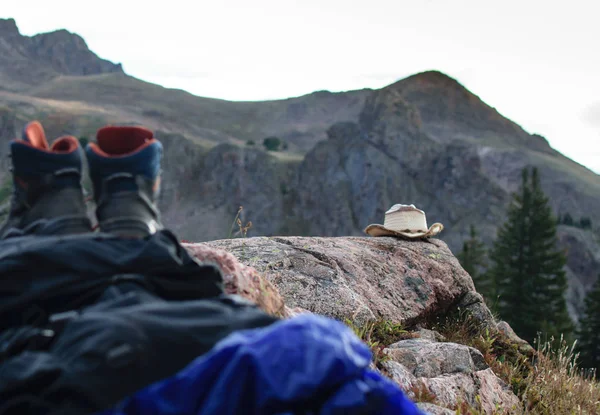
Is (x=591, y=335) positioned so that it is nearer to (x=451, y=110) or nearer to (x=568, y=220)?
(x=568, y=220)

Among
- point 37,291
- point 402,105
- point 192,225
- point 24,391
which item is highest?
point 402,105

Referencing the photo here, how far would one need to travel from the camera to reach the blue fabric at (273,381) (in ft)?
5.69

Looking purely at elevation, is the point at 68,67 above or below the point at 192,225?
above

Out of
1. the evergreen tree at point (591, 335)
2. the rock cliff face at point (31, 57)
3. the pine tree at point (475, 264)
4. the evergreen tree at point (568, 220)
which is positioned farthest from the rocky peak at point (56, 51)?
the evergreen tree at point (591, 335)

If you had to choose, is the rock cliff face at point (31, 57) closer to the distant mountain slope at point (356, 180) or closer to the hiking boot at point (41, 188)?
the distant mountain slope at point (356, 180)

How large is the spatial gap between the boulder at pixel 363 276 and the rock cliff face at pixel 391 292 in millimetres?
10

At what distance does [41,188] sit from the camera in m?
2.60

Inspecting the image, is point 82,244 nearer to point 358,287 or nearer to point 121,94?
point 358,287

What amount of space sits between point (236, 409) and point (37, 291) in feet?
2.84

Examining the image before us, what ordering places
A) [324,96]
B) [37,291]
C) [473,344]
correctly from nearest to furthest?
[37,291]
[473,344]
[324,96]

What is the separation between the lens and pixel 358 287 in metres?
6.27

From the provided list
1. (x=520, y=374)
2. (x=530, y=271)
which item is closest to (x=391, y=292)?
(x=520, y=374)

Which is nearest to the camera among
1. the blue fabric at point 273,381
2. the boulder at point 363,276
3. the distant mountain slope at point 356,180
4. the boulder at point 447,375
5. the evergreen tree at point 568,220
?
the blue fabric at point 273,381

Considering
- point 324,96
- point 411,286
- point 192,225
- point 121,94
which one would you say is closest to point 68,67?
point 121,94
